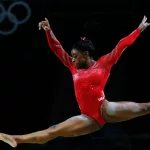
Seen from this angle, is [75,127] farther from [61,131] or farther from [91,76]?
[91,76]

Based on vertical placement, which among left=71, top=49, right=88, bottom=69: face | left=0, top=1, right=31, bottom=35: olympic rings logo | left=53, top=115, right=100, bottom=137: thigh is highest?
left=0, top=1, right=31, bottom=35: olympic rings logo

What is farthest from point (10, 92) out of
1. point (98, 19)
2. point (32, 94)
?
point (98, 19)

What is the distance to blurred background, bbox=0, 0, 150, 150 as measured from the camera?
519 cm

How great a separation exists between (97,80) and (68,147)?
1.84m

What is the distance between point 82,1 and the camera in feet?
17.2

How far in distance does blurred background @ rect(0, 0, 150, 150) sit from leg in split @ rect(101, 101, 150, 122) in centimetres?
191

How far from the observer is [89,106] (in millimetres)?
3234

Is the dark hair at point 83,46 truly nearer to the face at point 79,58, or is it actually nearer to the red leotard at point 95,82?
the face at point 79,58

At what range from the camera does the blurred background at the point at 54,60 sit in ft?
17.0

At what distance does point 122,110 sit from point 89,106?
0.28 meters

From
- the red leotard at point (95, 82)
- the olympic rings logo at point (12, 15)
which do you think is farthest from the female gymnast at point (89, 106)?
the olympic rings logo at point (12, 15)

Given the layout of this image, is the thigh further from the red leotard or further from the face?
the face

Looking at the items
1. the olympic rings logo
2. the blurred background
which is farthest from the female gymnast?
the olympic rings logo

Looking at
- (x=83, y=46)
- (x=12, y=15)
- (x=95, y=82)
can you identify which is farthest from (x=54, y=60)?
(x=95, y=82)
